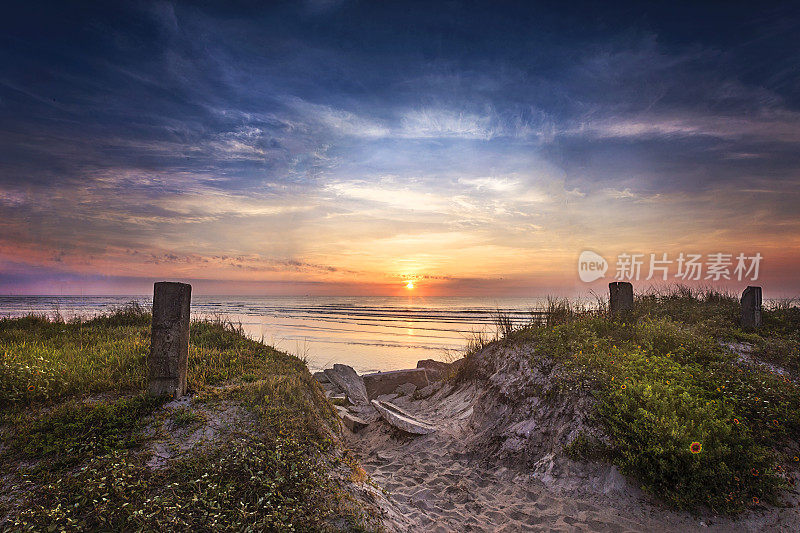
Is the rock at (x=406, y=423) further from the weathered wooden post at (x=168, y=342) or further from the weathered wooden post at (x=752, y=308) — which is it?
the weathered wooden post at (x=752, y=308)

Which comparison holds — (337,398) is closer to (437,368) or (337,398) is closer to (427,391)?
(427,391)

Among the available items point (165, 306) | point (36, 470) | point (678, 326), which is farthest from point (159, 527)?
point (678, 326)

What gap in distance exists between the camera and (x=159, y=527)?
4.46 metres

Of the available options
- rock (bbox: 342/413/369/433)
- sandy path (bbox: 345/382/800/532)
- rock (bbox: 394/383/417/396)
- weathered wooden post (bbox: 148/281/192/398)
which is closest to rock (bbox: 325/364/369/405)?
rock (bbox: 394/383/417/396)

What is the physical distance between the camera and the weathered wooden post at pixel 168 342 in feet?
24.3

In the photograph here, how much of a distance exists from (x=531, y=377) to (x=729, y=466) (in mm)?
3816

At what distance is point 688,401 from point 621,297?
19.1ft

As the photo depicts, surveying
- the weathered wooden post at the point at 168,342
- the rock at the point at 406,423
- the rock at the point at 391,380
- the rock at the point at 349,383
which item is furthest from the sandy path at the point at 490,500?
the rock at the point at 391,380

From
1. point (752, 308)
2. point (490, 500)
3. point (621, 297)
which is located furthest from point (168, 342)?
point (752, 308)

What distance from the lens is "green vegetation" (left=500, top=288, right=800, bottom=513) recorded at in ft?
20.1

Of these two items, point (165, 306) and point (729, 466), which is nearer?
point (729, 466)

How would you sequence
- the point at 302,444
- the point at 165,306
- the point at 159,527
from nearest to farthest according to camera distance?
the point at 159,527, the point at 302,444, the point at 165,306

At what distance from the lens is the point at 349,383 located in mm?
14305

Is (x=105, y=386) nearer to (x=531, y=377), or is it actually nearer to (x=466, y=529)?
(x=466, y=529)
